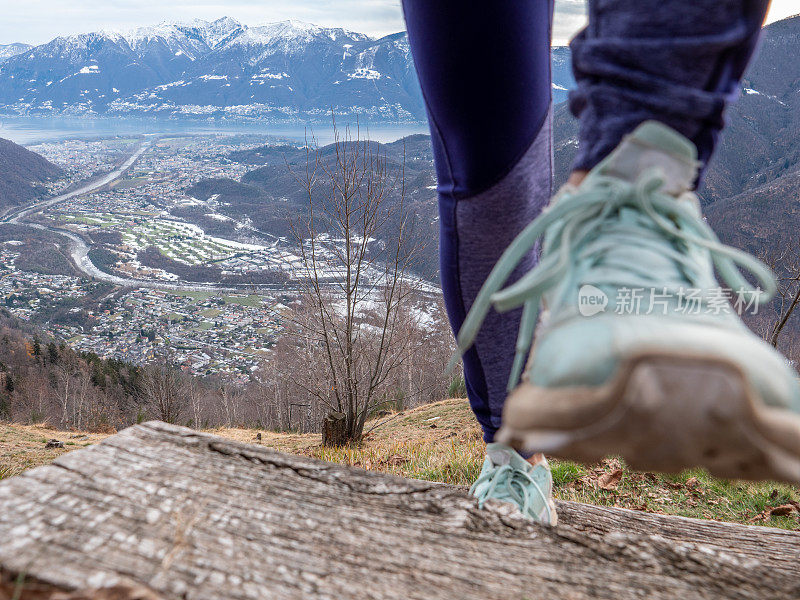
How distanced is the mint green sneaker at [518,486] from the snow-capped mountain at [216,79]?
16824 cm

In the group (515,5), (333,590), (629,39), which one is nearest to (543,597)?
(333,590)

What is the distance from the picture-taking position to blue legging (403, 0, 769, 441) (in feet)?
2.31

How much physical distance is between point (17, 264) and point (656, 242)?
81.4 meters

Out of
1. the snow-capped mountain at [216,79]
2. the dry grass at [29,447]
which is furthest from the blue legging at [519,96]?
the snow-capped mountain at [216,79]

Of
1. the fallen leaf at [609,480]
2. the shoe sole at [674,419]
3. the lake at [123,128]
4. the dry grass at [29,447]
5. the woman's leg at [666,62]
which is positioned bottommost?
the dry grass at [29,447]

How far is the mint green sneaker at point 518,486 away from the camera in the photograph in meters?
1.29

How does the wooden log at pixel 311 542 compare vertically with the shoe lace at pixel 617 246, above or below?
below

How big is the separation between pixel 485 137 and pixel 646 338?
27.2 inches

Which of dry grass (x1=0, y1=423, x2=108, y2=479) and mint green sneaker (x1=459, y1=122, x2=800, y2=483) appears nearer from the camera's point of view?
mint green sneaker (x1=459, y1=122, x2=800, y2=483)

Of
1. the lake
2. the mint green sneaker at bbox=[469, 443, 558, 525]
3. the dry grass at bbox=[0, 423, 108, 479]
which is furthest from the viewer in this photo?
the lake

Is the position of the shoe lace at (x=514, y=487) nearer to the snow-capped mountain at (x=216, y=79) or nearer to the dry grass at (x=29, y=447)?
the dry grass at (x=29, y=447)

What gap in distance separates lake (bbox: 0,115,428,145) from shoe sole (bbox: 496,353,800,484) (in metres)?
129

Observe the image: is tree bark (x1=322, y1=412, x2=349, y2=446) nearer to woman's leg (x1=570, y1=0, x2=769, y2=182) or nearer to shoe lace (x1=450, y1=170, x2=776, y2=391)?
shoe lace (x1=450, y1=170, x2=776, y2=391)

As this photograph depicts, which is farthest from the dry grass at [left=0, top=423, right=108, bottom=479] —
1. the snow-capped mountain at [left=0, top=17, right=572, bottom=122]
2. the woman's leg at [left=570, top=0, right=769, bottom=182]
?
the snow-capped mountain at [left=0, top=17, right=572, bottom=122]
